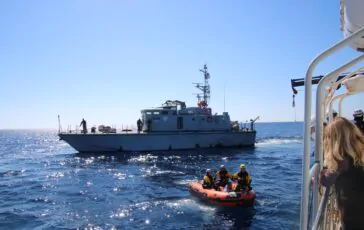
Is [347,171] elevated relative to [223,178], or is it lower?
elevated

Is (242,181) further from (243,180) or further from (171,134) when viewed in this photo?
(171,134)

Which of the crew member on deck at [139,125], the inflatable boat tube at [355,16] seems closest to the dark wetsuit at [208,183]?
the inflatable boat tube at [355,16]

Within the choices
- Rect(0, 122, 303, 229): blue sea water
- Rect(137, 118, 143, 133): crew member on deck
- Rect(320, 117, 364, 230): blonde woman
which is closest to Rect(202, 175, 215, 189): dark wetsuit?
Rect(0, 122, 303, 229): blue sea water

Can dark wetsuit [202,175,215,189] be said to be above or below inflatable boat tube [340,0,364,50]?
below

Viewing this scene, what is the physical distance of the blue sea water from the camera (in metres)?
14.1

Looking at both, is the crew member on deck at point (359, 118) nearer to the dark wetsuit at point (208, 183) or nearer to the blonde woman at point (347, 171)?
the blonde woman at point (347, 171)

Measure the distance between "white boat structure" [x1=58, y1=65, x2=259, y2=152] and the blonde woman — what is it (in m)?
36.8

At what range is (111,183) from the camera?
22.9m

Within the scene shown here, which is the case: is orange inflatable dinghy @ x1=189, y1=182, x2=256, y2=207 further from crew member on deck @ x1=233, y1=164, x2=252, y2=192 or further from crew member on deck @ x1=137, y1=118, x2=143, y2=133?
crew member on deck @ x1=137, y1=118, x2=143, y2=133

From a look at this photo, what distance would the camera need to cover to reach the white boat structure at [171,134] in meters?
39.2

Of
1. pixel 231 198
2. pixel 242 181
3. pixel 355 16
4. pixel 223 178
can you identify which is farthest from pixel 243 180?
pixel 355 16

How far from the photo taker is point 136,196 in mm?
18922

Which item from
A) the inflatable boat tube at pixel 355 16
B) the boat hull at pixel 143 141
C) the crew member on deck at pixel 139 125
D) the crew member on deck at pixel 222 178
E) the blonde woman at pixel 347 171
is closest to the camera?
the blonde woman at pixel 347 171

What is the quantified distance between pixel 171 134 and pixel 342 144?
37.9 meters
